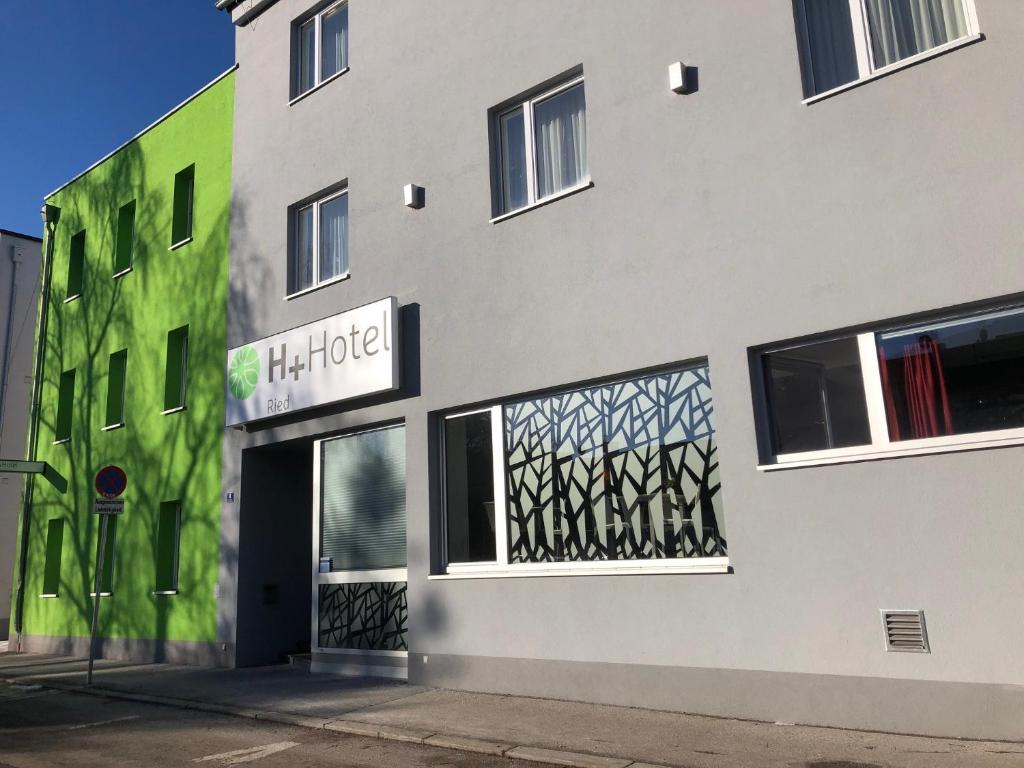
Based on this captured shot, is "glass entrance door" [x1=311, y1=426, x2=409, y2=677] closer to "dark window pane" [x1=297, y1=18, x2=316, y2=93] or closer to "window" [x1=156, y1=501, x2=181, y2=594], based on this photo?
"window" [x1=156, y1=501, x2=181, y2=594]

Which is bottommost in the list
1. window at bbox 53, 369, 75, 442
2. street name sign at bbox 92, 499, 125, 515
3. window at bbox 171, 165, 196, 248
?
street name sign at bbox 92, 499, 125, 515

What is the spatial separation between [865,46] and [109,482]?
1035 centimetres

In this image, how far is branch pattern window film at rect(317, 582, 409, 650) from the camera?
10734 mm

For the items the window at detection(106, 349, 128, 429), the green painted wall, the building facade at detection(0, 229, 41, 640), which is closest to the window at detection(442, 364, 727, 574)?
the green painted wall

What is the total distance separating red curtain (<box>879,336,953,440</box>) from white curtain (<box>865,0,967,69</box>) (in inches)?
95.0

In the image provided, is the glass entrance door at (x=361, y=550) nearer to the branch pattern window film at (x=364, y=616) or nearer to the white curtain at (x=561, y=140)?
the branch pattern window film at (x=364, y=616)

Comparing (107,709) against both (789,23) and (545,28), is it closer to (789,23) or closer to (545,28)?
(545,28)

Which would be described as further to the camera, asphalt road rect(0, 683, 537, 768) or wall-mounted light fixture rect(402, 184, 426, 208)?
wall-mounted light fixture rect(402, 184, 426, 208)

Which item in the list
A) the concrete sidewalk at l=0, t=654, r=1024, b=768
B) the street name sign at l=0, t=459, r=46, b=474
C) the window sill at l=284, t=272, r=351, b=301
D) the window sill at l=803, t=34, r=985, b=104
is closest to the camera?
the concrete sidewalk at l=0, t=654, r=1024, b=768

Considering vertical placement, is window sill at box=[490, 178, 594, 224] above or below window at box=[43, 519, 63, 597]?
above

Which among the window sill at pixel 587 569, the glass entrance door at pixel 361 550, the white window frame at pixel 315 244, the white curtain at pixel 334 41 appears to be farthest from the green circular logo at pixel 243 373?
the window sill at pixel 587 569

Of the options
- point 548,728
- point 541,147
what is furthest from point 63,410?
point 548,728

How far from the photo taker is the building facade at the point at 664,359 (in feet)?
21.7

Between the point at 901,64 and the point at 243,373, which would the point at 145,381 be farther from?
the point at 901,64
